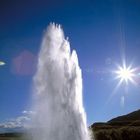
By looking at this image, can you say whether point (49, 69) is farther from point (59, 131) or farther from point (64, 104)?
point (59, 131)

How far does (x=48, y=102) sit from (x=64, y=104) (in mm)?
2141

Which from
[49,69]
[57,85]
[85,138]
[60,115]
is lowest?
[85,138]

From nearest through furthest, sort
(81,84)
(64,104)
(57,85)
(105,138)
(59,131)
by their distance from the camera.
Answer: (59,131) → (64,104) → (57,85) → (81,84) → (105,138)

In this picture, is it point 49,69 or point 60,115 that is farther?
point 49,69

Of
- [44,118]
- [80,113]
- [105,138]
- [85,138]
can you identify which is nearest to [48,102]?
[44,118]

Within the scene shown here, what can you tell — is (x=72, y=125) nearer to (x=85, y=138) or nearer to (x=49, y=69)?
(x=85, y=138)

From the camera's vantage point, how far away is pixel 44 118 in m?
33.4

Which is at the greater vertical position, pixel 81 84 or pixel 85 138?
pixel 81 84

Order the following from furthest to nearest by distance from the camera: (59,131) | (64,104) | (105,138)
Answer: (105,138) → (64,104) → (59,131)

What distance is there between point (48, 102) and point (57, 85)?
2.59m

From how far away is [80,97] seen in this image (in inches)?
1422

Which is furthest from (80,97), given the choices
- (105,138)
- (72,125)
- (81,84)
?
(105,138)

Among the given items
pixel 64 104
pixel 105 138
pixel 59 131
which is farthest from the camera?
pixel 105 138

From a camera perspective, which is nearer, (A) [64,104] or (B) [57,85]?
(A) [64,104]
